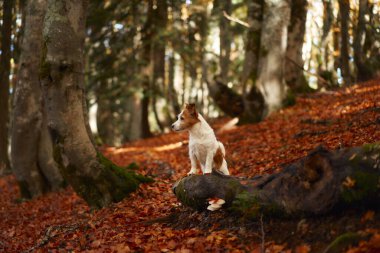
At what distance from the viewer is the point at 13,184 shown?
1716 cm

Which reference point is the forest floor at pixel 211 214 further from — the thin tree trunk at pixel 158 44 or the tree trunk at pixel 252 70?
the thin tree trunk at pixel 158 44

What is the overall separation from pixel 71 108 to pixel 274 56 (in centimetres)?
945

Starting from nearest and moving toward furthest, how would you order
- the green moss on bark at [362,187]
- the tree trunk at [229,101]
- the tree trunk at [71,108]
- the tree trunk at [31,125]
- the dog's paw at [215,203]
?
the green moss on bark at [362,187] → the dog's paw at [215,203] → the tree trunk at [71,108] → the tree trunk at [31,125] → the tree trunk at [229,101]

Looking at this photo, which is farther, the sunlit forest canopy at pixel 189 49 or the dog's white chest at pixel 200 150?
the sunlit forest canopy at pixel 189 49

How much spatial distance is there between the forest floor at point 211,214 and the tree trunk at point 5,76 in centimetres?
262

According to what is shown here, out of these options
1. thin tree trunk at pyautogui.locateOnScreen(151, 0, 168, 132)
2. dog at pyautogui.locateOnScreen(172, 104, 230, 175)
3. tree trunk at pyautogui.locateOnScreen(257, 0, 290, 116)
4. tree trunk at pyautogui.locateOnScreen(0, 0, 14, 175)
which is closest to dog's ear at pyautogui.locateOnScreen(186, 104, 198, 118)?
dog at pyautogui.locateOnScreen(172, 104, 230, 175)

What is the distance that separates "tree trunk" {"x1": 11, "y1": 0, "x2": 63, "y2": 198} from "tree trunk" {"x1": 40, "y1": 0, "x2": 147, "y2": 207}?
4.76 metres

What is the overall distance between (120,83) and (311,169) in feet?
57.2

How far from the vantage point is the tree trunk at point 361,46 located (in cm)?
1959

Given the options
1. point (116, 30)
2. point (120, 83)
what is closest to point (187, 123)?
point (120, 83)

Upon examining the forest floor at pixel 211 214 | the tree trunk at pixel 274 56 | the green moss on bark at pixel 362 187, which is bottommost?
the forest floor at pixel 211 214

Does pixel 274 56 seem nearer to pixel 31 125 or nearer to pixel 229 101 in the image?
pixel 229 101

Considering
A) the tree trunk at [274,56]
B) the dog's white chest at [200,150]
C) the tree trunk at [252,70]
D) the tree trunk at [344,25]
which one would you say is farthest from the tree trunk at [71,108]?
the tree trunk at [344,25]

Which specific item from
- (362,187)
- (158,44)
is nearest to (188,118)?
(362,187)
